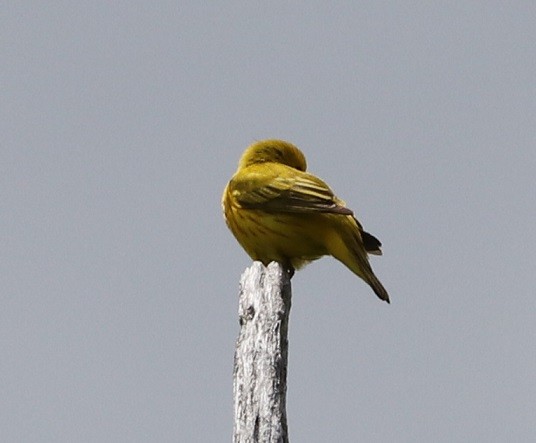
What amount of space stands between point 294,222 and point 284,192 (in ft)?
0.84

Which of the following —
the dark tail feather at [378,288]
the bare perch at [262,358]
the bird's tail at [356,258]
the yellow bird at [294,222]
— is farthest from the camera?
the yellow bird at [294,222]

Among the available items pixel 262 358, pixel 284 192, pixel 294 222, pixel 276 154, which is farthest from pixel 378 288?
pixel 262 358

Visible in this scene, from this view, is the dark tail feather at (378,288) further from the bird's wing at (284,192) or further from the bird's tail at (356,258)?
the bird's wing at (284,192)

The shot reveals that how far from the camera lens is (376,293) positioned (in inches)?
383

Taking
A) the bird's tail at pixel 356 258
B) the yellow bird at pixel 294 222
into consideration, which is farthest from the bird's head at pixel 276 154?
the bird's tail at pixel 356 258

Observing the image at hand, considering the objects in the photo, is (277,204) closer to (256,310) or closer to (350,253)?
(350,253)

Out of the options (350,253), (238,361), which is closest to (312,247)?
(350,253)

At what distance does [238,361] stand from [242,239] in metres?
3.13

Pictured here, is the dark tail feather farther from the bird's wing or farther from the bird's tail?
the bird's wing

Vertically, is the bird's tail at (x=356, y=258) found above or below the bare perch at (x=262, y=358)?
above

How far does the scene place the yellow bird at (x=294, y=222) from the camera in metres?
9.97

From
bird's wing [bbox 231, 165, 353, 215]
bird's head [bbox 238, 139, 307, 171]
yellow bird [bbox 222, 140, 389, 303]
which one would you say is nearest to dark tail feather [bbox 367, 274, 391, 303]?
yellow bird [bbox 222, 140, 389, 303]

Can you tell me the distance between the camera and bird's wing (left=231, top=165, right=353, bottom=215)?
32.7ft

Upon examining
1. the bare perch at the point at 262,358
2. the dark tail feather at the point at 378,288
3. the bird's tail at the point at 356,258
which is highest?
the bird's tail at the point at 356,258
